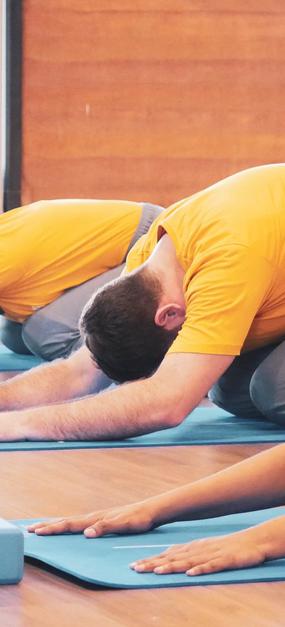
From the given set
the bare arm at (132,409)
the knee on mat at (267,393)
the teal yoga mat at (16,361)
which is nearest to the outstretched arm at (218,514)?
the bare arm at (132,409)

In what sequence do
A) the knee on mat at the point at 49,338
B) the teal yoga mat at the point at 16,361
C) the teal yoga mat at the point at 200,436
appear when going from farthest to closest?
1. the teal yoga mat at the point at 16,361
2. the knee on mat at the point at 49,338
3. the teal yoga mat at the point at 200,436

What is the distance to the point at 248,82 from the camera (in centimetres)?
729

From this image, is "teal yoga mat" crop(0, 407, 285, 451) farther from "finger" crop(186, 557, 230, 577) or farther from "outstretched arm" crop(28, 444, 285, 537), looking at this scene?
"finger" crop(186, 557, 230, 577)

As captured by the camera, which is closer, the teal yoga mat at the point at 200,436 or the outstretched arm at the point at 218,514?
the outstretched arm at the point at 218,514

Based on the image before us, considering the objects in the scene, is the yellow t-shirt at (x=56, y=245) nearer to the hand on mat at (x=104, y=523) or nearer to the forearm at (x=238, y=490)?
the hand on mat at (x=104, y=523)

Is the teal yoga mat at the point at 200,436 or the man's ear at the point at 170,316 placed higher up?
the man's ear at the point at 170,316

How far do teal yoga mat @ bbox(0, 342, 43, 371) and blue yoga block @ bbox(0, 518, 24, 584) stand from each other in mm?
2676

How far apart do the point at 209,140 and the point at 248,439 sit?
13.4 ft

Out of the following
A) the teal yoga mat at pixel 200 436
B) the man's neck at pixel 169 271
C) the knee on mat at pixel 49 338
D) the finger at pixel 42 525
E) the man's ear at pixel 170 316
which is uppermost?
the man's neck at pixel 169 271

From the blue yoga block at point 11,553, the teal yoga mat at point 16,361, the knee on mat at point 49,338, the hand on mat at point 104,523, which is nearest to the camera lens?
the blue yoga block at point 11,553

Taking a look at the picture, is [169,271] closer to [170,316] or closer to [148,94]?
[170,316]

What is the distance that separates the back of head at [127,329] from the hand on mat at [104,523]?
0.75 m

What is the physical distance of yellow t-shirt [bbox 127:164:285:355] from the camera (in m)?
3.07

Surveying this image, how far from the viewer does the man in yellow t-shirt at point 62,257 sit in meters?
4.41
